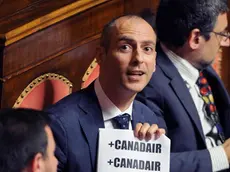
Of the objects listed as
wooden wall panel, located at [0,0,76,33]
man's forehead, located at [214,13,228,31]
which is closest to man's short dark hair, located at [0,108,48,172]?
man's forehead, located at [214,13,228,31]

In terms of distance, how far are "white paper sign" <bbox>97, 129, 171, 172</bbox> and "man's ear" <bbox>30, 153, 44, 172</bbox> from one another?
0.36 metres

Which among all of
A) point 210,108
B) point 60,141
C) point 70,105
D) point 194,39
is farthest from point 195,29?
point 60,141

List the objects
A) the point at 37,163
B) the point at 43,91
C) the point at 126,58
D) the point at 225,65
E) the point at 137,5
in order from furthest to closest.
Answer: the point at 225,65 → the point at 137,5 → the point at 43,91 → the point at 126,58 → the point at 37,163

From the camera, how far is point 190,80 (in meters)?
2.03

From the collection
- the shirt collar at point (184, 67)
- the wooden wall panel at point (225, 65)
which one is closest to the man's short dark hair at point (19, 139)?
the shirt collar at point (184, 67)

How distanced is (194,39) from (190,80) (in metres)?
0.15

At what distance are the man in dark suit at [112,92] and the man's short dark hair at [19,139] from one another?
34 cm

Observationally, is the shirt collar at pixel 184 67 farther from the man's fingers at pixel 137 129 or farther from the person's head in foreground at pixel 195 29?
the man's fingers at pixel 137 129

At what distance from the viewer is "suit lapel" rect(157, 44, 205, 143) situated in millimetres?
1927

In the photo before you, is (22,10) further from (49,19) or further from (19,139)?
(19,139)

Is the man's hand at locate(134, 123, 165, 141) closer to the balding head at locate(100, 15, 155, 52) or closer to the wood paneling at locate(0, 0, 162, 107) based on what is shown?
the balding head at locate(100, 15, 155, 52)

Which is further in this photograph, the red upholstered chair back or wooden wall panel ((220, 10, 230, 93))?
wooden wall panel ((220, 10, 230, 93))

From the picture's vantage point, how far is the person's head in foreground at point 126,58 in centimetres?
164

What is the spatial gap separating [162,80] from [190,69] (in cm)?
13
